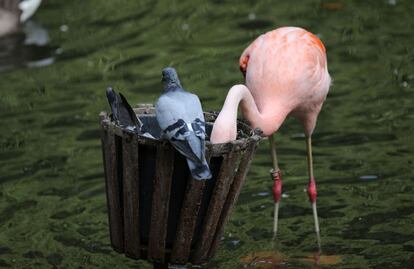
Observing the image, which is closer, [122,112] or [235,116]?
[122,112]

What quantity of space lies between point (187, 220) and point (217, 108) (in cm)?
407

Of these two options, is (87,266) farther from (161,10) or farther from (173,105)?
(161,10)

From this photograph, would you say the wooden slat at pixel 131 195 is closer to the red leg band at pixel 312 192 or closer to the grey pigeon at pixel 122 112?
the grey pigeon at pixel 122 112

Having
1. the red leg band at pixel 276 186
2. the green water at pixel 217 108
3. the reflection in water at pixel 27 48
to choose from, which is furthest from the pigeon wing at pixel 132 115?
the reflection in water at pixel 27 48

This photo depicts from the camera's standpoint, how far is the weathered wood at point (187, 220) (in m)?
5.12

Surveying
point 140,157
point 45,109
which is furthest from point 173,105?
point 45,109

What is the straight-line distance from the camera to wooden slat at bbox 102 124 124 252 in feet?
17.4

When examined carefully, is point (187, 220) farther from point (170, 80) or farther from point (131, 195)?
point (170, 80)

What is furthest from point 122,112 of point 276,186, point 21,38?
point 21,38

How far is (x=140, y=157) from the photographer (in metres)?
5.18

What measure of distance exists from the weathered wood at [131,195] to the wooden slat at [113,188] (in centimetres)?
6

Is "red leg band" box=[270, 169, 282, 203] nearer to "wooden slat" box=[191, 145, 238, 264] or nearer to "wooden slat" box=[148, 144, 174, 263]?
"wooden slat" box=[191, 145, 238, 264]

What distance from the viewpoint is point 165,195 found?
517 centimetres

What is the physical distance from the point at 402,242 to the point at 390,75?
11.3ft
